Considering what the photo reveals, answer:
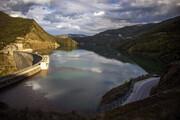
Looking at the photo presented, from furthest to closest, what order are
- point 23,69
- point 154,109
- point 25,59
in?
point 25,59 → point 23,69 → point 154,109

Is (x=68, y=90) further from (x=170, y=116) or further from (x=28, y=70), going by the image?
(x=170, y=116)

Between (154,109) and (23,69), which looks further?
(23,69)

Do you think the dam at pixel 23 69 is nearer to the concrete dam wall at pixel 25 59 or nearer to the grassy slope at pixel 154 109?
the concrete dam wall at pixel 25 59

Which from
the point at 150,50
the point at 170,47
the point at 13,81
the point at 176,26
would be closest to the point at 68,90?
the point at 13,81

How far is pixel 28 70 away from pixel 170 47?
8796 centimetres

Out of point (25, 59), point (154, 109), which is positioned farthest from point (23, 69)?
point (154, 109)

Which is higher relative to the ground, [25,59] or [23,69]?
[25,59]

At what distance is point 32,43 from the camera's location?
446ft

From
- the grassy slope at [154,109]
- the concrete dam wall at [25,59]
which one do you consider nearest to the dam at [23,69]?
the concrete dam wall at [25,59]

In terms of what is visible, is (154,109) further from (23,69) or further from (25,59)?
(25,59)

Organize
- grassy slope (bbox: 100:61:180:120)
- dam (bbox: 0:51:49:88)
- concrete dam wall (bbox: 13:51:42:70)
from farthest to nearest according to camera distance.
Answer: concrete dam wall (bbox: 13:51:42:70) < dam (bbox: 0:51:49:88) < grassy slope (bbox: 100:61:180:120)

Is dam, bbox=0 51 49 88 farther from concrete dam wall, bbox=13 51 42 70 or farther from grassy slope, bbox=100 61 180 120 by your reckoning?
grassy slope, bbox=100 61 180 120

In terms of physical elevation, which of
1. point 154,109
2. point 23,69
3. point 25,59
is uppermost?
point 154,109

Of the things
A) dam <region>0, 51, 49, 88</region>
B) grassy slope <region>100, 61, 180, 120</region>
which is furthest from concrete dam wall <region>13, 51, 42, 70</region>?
grassy slope <region>100, 61, 180, 120</region>
